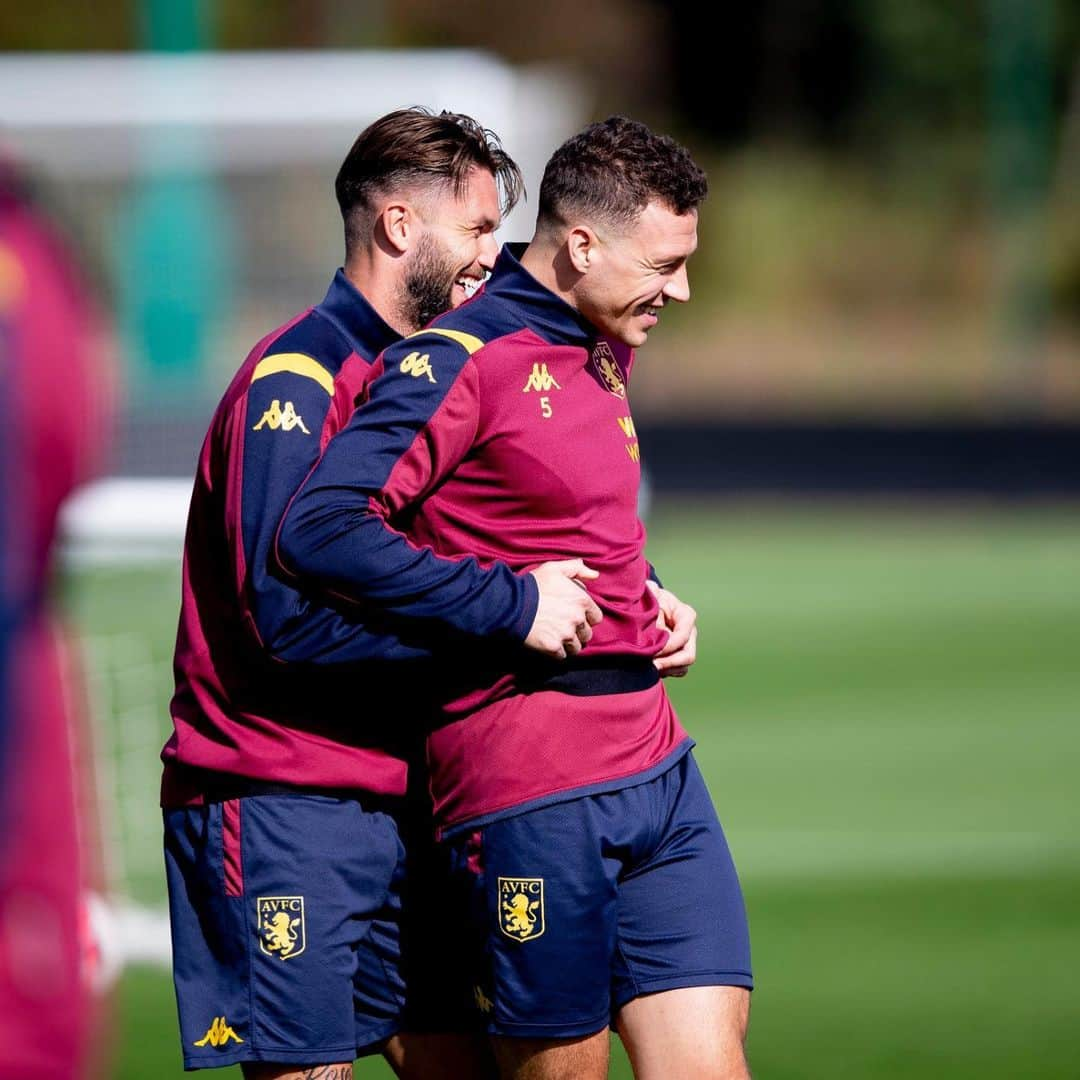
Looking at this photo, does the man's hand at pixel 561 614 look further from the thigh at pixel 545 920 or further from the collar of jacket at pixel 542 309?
the collar of jacket at pixel 542 309

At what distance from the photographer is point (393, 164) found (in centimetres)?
370

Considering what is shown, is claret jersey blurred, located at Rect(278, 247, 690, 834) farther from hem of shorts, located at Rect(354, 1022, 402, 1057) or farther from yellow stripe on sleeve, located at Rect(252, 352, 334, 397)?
hem of shorts, located at Rect(354, 1022, 402, 1057)

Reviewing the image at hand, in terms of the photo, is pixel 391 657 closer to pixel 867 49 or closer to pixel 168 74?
pixel 168 74

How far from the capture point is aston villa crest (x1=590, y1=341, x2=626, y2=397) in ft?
11.9

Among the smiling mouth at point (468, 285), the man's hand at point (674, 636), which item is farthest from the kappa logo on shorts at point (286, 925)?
the smiling mouth at point (468, 285)

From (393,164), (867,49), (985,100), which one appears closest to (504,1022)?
(393,164)

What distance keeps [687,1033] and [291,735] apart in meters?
0.88

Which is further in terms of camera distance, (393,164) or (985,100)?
(985,100)

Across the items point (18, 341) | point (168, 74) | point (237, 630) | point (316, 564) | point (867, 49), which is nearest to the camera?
point (18, 341)

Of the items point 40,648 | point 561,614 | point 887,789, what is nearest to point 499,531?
point 561,614

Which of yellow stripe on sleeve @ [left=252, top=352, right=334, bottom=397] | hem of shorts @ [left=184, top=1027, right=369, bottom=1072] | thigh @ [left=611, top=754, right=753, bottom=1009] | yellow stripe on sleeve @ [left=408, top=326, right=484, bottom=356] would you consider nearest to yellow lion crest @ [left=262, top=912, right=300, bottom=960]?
hem of shorts @ [left=184, top=1027, right=369, bottom=1072]

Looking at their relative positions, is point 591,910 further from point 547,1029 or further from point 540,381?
point 540,381

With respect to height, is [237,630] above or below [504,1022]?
above

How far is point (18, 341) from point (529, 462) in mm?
1576
